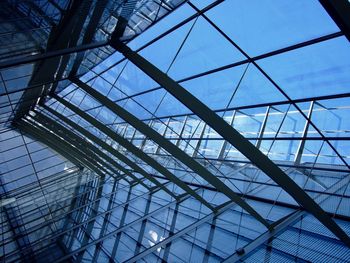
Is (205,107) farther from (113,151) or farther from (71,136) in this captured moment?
(71,136)

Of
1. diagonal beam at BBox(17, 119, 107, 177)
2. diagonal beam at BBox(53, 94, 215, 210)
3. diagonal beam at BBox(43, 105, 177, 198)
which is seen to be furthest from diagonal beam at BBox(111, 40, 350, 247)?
diagonal beam at BBox(17, 119, 107, 177)

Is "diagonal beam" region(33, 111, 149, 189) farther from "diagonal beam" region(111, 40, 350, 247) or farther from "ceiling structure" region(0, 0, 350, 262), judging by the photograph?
"diagonal beam" region(111, 40, 350, 247)

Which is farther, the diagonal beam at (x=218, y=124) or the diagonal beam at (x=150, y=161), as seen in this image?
the diagonal beam at (x=150, y=161)

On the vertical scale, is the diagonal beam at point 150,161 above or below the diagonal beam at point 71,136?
below

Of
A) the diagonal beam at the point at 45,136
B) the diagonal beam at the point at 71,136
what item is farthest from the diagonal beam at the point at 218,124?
the diagonal beam at the point at 45,136

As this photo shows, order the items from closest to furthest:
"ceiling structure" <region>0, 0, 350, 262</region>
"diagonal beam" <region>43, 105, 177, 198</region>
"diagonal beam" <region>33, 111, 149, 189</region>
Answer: "ceiling structure" <region>0, 0, 350, 262</region>, "diagonal beam" <region>43, 105, 177, 198</region>, "diagonal beam" <region>33, 111, 149, 189</region>

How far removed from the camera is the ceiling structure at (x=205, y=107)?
10.1 metres

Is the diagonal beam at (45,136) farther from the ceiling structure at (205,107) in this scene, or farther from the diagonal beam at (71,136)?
the ceiling structure at (205,107)

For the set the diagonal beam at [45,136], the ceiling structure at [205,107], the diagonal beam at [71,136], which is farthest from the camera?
the diagonal beam at [45,136]

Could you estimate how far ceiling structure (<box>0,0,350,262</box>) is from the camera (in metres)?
10.1

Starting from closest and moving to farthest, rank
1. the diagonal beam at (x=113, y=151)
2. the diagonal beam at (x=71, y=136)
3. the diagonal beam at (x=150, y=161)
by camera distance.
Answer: the diagonal beam at (x=150, y=161)
the diagonal beam at (x=113, y=151)
the diagonal beam at (x=71, y=136)

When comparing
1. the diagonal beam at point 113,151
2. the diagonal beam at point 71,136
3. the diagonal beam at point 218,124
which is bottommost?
the diagonal beam at point 218,124

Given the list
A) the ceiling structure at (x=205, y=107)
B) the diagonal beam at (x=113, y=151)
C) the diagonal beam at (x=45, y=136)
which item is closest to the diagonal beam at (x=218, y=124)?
the ceiling structure at (x=205, y=107)

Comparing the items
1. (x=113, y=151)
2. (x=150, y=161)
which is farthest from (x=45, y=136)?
(x=150, y=161)
